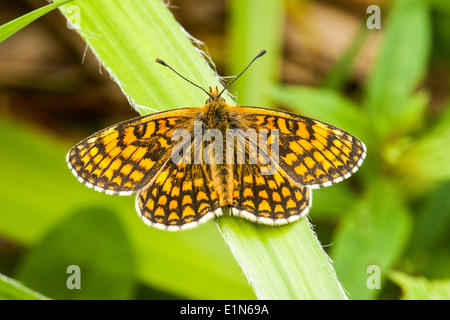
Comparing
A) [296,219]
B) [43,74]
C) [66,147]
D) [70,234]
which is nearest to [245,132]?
[296,219]

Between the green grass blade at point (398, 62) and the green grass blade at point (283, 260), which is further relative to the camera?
the green grass blade at point (398, 62)

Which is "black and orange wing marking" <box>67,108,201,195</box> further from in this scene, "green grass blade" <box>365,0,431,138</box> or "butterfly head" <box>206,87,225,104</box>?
"green grass blade" <box>365,0,431,138</box>

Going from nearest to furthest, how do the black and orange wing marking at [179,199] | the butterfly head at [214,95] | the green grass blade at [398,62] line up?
1. the black and orange wing marking at [179,199]
2. the butterfly head at [214,95]
3. the green grass blade at [398,62]

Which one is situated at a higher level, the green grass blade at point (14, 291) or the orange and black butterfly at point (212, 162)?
the orange and black butterfly at point (212, 162)

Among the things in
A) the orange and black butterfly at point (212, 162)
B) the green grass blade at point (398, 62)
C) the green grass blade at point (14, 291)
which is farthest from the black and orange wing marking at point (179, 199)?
the green grass blade at point (398, 62)

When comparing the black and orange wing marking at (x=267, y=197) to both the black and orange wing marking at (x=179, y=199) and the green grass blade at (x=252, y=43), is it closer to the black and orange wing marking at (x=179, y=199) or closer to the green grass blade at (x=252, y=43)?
the black and orange wing marking at (x=179, y=199)

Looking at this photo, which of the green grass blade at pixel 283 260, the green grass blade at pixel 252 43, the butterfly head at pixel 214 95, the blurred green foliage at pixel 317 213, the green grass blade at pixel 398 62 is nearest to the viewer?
the green grass blade at pixel 283 260
